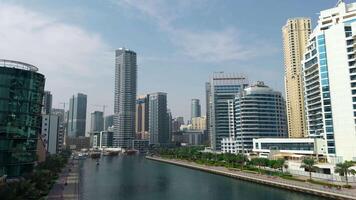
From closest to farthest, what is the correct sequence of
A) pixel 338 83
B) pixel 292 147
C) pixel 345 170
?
pixel 345 170 → pixel 338 83 → pixel 292 147

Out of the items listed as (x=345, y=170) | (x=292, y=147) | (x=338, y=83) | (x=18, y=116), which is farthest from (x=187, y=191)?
(x=292, y=147)

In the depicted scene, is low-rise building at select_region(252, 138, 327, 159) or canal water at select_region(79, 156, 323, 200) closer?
canal water at select_region(79, 156, 323, 200)

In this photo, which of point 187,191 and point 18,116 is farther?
point 187,191

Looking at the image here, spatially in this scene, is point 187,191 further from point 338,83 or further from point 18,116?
point 338,83

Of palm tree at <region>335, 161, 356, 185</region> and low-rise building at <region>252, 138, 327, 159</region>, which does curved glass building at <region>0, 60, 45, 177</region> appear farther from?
low-rise building at <region>252, 138, 327, 159</region>

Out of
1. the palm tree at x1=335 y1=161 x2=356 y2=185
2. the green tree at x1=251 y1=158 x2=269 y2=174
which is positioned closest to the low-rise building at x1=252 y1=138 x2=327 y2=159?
the green tree at x1=251 y1=158 x2=269 y2=174

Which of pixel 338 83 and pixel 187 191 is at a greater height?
pixel 338 83
